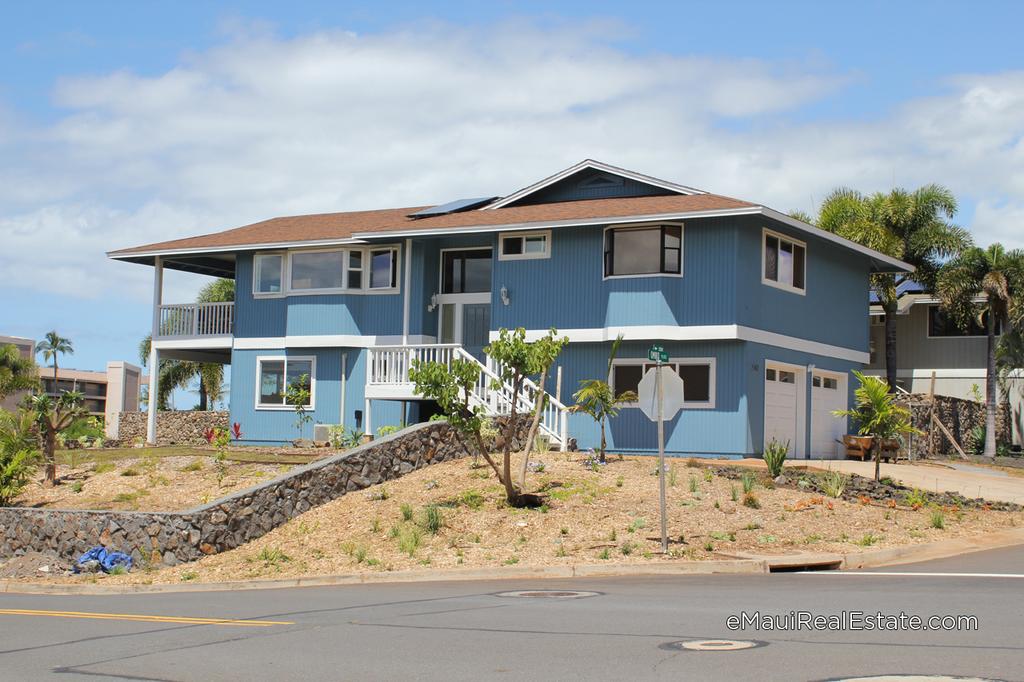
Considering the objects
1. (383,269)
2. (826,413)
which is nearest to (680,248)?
(826,413)

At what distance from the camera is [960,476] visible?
2714 centimetres

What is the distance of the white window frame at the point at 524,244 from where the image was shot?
1164 inches

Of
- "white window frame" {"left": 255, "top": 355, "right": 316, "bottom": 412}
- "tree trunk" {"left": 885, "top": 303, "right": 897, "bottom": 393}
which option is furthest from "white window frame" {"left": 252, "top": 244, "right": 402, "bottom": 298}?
"tree trunk" {"left": 885, "top": 303, "right": 897, "bottom": 393}

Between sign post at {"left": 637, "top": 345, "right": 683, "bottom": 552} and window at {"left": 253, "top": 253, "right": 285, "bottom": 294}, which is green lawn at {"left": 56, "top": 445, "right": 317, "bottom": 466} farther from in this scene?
sign post at {"left": 637, "top": 345, "right": 683, "bottom": 552}

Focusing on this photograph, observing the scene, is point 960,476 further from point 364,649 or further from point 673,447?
point 364,649

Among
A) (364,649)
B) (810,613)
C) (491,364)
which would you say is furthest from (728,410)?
(364,649)

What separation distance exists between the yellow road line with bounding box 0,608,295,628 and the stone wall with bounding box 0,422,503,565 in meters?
4.73

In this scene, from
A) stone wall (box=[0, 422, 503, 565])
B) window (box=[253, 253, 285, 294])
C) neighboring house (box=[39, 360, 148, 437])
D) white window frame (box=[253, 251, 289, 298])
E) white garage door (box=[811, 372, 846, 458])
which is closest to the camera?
stone wall (box=[0, 422, 503, 565])

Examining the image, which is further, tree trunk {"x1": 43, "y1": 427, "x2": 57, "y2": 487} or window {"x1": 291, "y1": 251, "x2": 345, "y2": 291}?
window {"x1": 291, "y1": 251, "x2": 345, "y2": 291}

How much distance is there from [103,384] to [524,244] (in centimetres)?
10026

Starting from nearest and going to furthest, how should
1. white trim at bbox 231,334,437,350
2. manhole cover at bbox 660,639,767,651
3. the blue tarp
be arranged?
manhole cover at bbox 660,639,767,651, the blue tarp, white trim at bbox 231,334,437,350

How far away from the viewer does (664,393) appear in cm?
1762

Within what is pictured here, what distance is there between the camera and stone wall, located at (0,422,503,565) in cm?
1973

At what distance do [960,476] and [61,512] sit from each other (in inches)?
740
